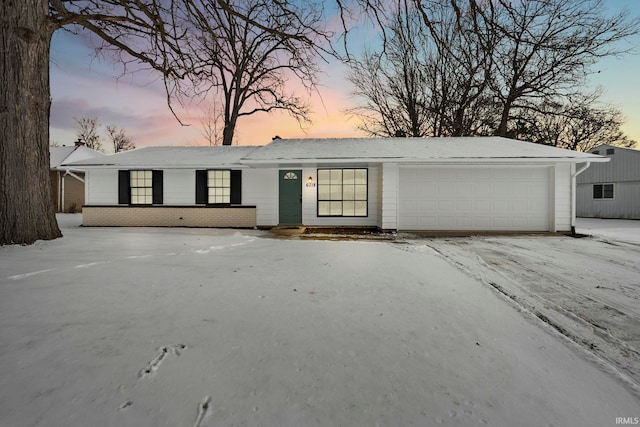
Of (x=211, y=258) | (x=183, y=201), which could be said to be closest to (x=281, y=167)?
(x=183, y=201)

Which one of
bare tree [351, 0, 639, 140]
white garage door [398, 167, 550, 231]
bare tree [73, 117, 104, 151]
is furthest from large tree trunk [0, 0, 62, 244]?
bare tree [73, 117, 104, 151]

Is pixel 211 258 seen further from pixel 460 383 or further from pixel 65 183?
pixel 65 183

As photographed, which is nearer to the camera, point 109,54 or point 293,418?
point 293,418

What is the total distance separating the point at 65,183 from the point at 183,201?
14.2 meters

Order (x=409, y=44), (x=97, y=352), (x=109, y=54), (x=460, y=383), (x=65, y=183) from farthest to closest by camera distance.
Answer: (x=65, y=183), (x=109, y=54), (x=409, y=44), (x=97, y=352), (x=460, y=383)

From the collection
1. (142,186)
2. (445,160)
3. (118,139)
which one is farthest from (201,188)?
(118,139)

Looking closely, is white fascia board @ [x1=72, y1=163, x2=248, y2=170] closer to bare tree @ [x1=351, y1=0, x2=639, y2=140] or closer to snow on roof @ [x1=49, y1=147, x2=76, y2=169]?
bare tree @ [x1=351, y1=0, x2=639, y2=140]

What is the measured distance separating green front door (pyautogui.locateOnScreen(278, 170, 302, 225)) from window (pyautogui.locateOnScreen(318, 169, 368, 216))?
2.70ft

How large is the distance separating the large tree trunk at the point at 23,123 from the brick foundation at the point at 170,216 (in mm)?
5355

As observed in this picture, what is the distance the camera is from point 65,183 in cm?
1981

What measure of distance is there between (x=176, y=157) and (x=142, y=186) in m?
1.77

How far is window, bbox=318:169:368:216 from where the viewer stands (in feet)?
37.8

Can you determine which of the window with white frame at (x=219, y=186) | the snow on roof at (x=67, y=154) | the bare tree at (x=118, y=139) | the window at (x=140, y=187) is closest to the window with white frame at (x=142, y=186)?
the window at (x=140, y=187)

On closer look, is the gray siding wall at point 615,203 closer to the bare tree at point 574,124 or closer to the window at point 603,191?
the window at point 603,191
